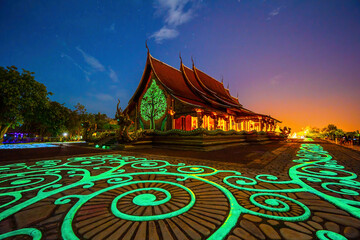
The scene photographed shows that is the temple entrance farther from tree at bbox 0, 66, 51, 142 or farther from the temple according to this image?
tree at bbox 0, 66, 51, 142

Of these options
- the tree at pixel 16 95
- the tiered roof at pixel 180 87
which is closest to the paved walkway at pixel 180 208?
the tiered roof at pixel 180 87

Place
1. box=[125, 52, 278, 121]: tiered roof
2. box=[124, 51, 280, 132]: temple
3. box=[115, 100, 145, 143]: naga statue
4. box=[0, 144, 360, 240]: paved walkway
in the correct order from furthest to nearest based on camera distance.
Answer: box=[125, 52, 278, 121]: tiered roof, box=[124, 51, 280, 132]: temple, box=[115, 100, 145, 143]: naga statue, box=[0, 144, 360, 240]: paved walkway

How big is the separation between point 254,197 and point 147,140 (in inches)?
356

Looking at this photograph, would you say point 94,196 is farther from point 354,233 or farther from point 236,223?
point 354,233

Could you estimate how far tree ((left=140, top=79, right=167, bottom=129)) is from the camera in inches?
495

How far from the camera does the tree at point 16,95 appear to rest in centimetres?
1291

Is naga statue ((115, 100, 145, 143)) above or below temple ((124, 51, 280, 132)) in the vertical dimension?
below

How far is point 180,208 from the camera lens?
5.47 ft

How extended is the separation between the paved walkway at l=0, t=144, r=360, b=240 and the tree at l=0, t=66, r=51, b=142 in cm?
1601

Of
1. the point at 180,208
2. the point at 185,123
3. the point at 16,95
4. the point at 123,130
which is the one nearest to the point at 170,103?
the point at 185,123

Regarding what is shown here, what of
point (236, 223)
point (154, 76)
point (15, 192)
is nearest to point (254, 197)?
point (236, 223)

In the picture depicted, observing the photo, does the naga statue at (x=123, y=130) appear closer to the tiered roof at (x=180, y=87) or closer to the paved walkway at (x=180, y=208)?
the tiered roof at (x=180, y=87)

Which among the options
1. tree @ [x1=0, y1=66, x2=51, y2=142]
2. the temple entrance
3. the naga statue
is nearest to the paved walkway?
the naga statue

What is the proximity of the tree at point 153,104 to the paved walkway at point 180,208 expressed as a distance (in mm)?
10074
